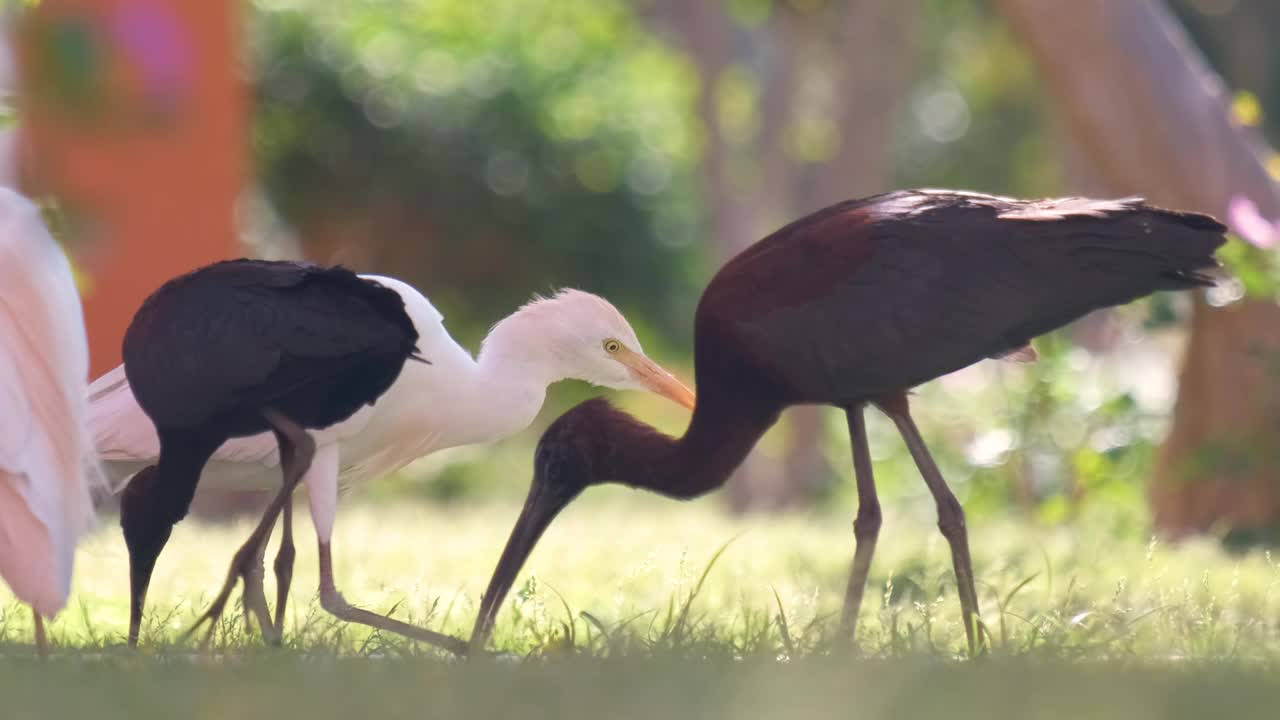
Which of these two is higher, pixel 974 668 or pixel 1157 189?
pixel 1157 189

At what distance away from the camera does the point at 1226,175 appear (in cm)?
891

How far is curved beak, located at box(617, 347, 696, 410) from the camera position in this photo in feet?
18.7

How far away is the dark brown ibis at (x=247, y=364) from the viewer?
4.93 m

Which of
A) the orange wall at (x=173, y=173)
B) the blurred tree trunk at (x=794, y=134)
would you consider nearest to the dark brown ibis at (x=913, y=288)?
the orange wall at (x=173, y=173)

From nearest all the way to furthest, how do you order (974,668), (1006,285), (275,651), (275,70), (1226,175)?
(974,668), (275,651), (1006,285), (1226,175), (275,70)

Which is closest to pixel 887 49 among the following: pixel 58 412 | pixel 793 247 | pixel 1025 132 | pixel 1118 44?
pixel 1118 44

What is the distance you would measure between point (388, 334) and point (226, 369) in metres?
0.42

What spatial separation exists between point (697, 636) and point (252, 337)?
135cm

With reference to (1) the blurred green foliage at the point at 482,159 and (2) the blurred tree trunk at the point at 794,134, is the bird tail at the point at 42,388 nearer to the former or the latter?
(2) the blurred tree trunk at the point at 794,134

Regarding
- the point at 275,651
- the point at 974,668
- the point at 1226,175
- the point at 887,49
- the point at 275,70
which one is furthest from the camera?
the point at 275,70

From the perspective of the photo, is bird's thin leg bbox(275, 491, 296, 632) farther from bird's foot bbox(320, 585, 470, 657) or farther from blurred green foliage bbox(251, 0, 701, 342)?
blurred green foliage bbox(251, 0, 701, 342)

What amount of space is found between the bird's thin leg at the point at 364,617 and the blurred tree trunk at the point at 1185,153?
4653 mm

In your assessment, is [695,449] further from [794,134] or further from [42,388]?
[794,134]

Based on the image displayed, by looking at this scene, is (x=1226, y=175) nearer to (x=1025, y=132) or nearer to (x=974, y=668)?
(x=974, y=668)
